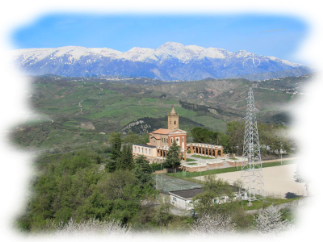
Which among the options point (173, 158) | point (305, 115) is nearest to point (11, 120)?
point (173, 158)

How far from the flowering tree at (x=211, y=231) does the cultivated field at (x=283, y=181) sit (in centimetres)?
1349

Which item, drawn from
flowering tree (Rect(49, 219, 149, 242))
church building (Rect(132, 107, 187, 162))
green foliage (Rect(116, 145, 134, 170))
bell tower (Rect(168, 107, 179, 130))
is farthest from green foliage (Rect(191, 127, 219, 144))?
flowering tree (Rect(49, 219, 149, 242))

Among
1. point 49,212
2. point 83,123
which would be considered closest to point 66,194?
point 49,212

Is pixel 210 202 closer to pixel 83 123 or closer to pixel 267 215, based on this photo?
pixel 267 215

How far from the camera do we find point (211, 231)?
16.8 meters

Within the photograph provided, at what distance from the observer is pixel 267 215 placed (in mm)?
18281

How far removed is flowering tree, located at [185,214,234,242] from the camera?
650 inches

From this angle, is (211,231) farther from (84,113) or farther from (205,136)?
(84,113)

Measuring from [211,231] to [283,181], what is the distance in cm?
2116

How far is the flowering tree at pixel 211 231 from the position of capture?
1650 centimetres

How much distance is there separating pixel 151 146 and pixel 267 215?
33528 mm

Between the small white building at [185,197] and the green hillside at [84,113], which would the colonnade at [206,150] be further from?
the small white building at [185,197]

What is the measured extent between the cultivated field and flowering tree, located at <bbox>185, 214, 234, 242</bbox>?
13.5 m

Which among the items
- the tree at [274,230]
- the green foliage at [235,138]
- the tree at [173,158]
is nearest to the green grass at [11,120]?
the tree at [173,158]
